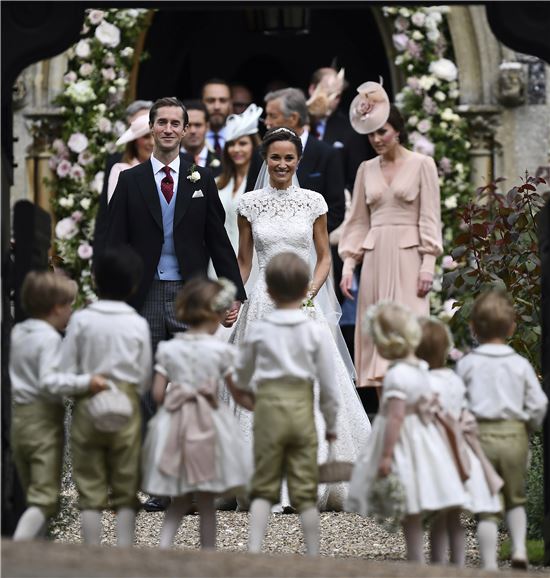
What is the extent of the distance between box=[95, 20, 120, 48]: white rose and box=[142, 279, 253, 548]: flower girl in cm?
723

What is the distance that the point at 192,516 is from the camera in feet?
31.4

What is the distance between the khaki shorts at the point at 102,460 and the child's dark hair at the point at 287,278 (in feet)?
2.21

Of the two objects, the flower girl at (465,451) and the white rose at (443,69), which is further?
the white rose at (443,69)

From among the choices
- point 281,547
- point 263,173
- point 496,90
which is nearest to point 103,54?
point 496,90

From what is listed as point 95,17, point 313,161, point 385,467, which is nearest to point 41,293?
point 385,467

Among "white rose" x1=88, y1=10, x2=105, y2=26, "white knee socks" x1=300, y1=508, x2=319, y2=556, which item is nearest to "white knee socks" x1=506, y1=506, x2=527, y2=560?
"white knee socks" x1=300, y1=508, x2=319, y2=556

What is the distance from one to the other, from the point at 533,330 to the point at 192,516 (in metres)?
2.01

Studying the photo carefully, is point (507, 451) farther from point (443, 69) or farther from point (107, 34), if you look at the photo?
point (107, 34)

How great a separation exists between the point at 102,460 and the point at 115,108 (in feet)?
24.5

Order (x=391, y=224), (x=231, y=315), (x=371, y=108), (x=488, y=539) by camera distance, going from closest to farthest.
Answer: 1. (x=488, y=539)
2. (x=231, y=315)
3. (x=371, y=108)
4. (x=391, y=224)

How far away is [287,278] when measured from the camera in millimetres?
7137

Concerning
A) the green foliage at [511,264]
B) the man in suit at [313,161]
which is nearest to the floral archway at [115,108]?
the man in suit at [313,161]

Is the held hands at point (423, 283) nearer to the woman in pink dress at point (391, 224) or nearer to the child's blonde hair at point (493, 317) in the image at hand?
the woman in pink dress at point (391, 224)

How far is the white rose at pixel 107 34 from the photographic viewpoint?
14102mm
